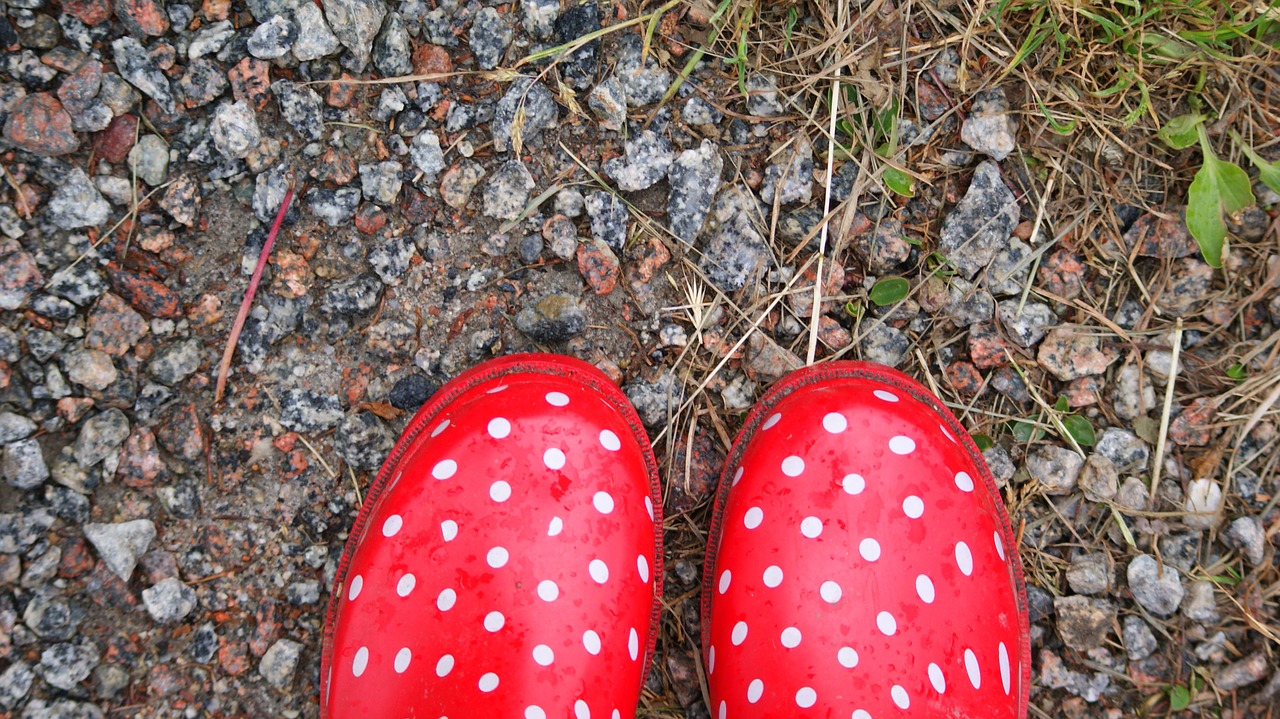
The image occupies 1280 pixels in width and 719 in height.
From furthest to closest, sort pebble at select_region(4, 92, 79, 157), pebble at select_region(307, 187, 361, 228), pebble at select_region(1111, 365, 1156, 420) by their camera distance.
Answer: pebble at select_region(1111, 365, 1156, 420) → pebble at select_region(307, 187, 361, 228) → pebble at select_region(4, 92, 79, 157)

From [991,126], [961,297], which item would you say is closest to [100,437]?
[961,297]

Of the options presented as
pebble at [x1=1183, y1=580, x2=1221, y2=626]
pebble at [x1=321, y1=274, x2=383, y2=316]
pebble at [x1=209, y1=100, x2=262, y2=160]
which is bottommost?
pebble at [x1=1183, y1=580, x2=1221, y2=626]

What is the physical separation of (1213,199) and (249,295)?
1.49m

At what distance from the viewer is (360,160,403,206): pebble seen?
48.9 inches

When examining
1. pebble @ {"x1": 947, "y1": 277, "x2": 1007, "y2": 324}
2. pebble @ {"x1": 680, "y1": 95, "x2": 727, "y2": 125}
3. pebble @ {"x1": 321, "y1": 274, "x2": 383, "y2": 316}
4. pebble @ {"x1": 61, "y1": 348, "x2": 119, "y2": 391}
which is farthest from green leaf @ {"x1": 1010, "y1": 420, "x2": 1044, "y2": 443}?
pebble @ {"x1": 61, "y1": 348, "x2": 119, "y2": 391}

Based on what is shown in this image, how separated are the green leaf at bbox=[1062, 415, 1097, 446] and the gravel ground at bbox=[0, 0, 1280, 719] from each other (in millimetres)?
12

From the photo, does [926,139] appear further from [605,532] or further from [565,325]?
[605,532]

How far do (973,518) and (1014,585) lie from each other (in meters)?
0.15

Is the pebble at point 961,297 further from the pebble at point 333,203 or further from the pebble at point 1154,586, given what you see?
the pebble at point 333,203

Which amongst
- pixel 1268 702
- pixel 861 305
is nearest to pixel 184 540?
pixel 861 305

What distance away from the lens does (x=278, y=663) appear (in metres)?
1.23

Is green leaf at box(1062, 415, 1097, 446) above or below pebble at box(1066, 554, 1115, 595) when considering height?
above

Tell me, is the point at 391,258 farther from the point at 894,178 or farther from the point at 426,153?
the point at 894,178

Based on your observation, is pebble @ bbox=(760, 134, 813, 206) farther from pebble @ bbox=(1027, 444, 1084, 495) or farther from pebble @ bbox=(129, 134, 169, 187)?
pebble @ bbox=(129, 134, 169, 187)
